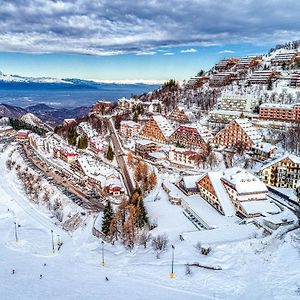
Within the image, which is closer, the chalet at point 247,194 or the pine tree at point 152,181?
the chalet at point 247,194

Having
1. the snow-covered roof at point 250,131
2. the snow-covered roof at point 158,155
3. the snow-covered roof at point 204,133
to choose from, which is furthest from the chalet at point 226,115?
the snow-covered roof at point 158,155

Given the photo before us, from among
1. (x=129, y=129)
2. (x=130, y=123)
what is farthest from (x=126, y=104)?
(x=129, y=129)

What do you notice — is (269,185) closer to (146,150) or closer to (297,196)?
(297,196)

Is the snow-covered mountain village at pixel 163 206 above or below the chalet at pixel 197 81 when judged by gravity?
below

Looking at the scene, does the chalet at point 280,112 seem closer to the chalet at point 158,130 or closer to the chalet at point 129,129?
the chalet at point 158,130

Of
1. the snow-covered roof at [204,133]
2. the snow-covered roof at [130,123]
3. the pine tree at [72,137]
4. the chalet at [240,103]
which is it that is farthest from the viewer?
the chalet at [240,103]

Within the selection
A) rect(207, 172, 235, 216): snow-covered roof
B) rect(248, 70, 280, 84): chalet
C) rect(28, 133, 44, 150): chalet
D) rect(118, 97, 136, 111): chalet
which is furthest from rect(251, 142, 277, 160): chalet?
rect(118, 97, 136, 111): chalet
